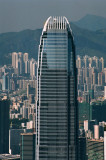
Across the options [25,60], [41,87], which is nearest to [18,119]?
[25,60]

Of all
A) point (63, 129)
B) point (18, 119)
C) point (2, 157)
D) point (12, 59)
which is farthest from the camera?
point (12, 59)

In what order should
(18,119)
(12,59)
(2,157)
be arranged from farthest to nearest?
1. (12,59)
2. (18,119)
3. (2,157)

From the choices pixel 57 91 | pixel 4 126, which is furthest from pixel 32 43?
pixel 57 91

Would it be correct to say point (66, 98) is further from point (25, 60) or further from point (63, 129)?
point (25, 60)

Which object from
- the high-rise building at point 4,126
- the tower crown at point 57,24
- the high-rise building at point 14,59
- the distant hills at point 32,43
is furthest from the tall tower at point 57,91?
the high-rise building at point 14,59

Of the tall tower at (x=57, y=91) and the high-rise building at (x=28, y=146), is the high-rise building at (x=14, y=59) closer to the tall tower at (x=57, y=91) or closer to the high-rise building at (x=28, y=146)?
the high-rise building at (x=28, y=146)

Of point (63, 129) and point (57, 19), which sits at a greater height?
point (57, 19)
